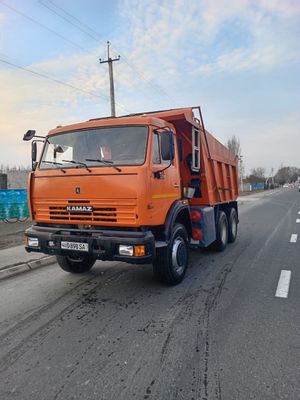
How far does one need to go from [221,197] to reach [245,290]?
139 inches

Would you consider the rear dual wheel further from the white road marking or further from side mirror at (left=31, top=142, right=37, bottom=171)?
side mirror at (left=31, top=142, right=37, bottom=171)

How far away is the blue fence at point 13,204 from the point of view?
50.8 ft

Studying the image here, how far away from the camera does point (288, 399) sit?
2783 mm

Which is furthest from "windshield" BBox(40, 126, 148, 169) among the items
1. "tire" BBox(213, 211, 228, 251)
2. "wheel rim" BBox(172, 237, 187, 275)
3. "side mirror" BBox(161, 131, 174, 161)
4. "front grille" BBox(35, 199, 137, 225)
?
"tire" BBox(213, 211, 228, 251)

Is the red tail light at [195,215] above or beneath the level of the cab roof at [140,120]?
beneath

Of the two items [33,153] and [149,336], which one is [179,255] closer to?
[149,336]

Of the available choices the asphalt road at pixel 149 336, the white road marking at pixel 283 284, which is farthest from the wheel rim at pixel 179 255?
the white road marking at pixel 283 284

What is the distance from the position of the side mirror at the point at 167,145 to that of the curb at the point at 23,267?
3.78 meters

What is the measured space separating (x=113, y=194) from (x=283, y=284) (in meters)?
3.24

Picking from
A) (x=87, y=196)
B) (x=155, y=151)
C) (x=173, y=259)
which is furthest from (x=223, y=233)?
(x=87, y=196)

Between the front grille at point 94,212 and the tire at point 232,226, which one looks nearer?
the front grille at point 94,212

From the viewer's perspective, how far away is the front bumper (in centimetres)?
478

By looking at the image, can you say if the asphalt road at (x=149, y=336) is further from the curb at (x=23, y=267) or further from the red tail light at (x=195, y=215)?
the red tail light at (x=195, y=215)

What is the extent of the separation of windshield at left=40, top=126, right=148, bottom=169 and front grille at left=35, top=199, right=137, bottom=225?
0.57 metres
